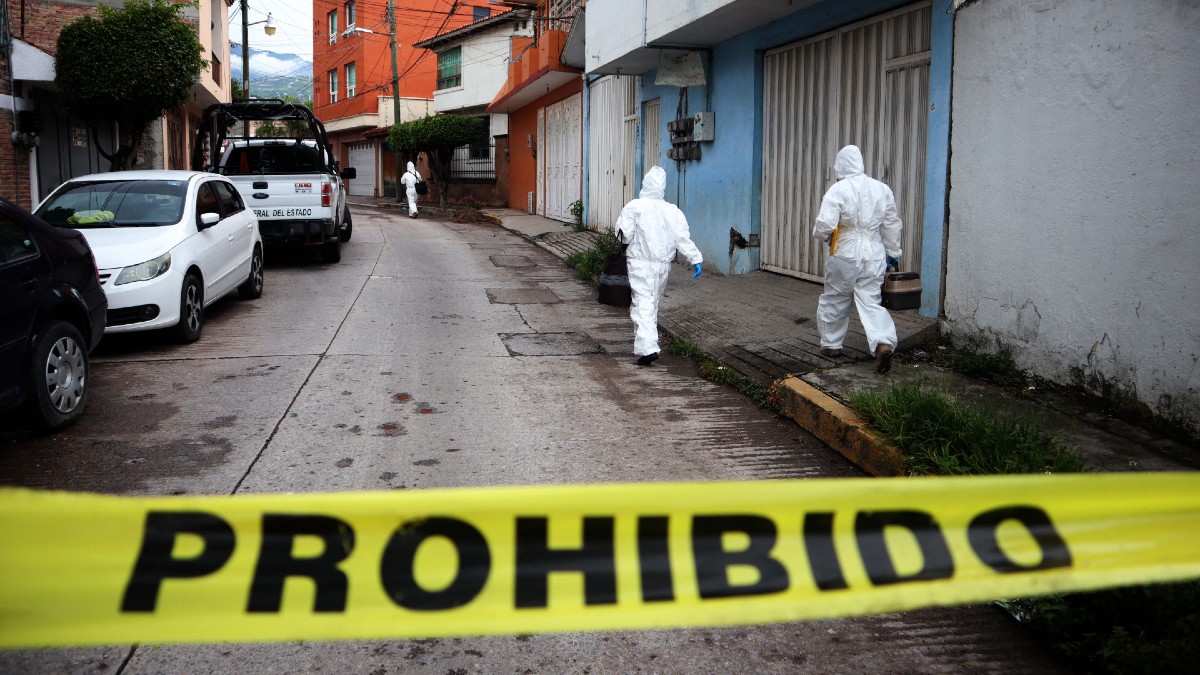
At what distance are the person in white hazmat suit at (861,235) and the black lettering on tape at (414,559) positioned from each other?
18.4ft

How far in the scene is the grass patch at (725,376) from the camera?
7.02m

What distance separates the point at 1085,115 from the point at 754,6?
5308 mm

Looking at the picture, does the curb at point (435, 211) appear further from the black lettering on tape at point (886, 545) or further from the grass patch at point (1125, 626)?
the black lettering on tape at point (886, 545)

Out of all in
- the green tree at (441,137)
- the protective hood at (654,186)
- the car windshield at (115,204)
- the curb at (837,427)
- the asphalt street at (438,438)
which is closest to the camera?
the asphalt street at (438,438)

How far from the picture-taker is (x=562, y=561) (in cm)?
221

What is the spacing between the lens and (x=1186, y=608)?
327cm

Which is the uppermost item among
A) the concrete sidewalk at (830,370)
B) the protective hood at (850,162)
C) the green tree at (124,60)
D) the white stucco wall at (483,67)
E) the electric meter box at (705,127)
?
the white stucco wall at (483,67)

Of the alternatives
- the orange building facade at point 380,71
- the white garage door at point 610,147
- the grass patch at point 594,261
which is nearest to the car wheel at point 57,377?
the grass patch at point 594,261

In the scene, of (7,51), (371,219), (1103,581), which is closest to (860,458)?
(1103,581)

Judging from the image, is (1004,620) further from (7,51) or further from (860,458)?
(7,51)

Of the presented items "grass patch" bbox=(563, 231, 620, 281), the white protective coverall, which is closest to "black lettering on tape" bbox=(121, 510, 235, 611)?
"grass patch" bbox=(563, 231, 620, 281)

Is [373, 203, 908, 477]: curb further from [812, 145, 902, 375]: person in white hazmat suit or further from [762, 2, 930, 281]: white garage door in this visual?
[762, 2, 930, 281]: white garage door

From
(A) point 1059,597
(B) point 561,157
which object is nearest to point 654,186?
(A) point 1059,597

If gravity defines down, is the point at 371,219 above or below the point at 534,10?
below
